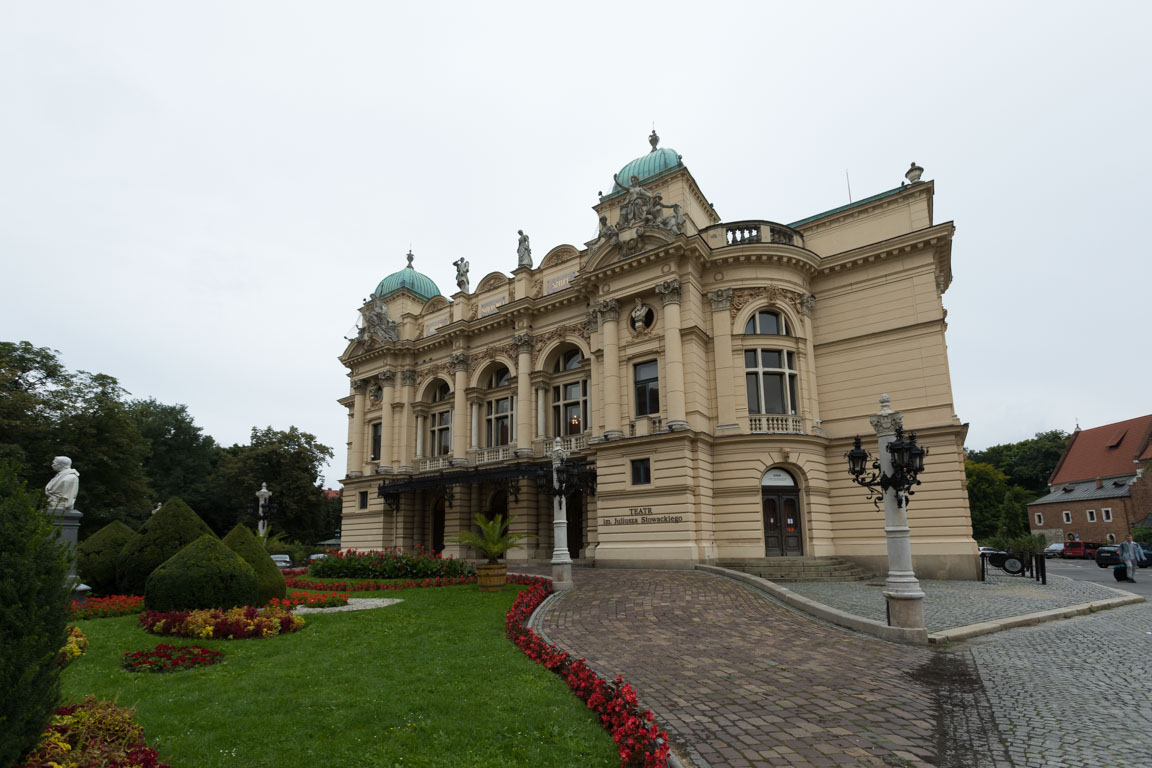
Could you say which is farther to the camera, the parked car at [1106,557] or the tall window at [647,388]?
the parked car at [1106,557]

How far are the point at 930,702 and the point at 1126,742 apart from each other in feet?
5.99

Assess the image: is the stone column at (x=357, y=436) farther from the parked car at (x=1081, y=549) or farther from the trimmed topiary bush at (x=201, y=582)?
the parked car at (x=1081, y=549)

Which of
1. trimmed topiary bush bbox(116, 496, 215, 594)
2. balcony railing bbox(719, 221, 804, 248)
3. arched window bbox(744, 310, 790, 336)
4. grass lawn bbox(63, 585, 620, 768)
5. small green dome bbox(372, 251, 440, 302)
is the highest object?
small green dome bbox(372, 251, 440, 302)

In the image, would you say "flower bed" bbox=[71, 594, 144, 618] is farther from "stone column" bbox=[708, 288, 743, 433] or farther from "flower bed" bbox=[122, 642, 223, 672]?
"stone column" bbox=[708, 288, 743, 433]

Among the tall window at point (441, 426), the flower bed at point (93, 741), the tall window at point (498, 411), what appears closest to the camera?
the flower bed at point (93, 741)

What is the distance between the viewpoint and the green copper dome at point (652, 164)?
30.4 metres

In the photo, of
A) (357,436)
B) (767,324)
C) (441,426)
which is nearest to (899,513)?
(767,324)

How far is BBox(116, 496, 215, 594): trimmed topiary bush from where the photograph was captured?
630 inches

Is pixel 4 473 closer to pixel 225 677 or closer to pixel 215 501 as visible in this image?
pixel 225 677

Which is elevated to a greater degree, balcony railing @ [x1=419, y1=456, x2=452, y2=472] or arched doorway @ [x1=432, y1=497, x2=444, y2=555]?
balcony railing @ [x1=419, y1=456, x2=452, y2=472]

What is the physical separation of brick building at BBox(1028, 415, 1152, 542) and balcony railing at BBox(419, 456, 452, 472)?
53.5 m

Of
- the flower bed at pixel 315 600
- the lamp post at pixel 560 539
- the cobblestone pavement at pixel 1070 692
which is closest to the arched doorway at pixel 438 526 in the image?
the lamp post at pixel 560 539

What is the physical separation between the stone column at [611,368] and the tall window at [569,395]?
3.40 meters

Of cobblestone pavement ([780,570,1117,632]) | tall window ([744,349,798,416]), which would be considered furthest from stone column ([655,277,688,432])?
cobblestone pavement ([780,570,1117,632])
